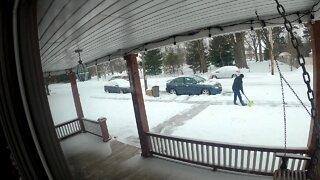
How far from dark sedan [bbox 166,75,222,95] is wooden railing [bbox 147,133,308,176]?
635 cm

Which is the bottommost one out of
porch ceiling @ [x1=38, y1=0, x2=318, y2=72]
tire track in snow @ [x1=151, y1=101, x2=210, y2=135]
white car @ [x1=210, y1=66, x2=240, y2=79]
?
tire track in snow @ [x1=151, y1=101, x2=210, y2=135]

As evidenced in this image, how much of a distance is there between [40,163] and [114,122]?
710 centimetres

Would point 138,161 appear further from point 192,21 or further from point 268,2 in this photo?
point 268,2

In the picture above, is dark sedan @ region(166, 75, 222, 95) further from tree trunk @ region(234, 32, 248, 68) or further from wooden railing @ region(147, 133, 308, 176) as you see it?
tree trunk @ region(234, 32, 248, 68)

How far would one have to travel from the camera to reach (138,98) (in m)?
4.79

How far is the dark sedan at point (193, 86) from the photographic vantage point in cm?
Result: 1062

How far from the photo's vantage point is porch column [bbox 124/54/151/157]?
4582mm

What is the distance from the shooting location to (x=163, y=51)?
2139 cm

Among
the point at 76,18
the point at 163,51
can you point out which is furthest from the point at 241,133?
the point at 163,51

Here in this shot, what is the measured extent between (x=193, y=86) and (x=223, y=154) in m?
7.42

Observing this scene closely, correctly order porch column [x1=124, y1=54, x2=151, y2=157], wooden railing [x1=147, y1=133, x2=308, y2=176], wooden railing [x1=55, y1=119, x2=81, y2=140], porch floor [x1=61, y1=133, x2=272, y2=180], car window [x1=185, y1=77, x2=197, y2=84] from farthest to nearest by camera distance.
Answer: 1. car window [x1=185, y1=77, x2=197, y2=84]
2. porch column [x1=124, y1=54, x2=151, y2=157]
3. porch floor [x1=61, y1=133, x2=272, y2=180]
4. wooden railing [x1=147, y1=133, x2=308, y2=176]
5. wooden railing [x1=55, y1=119, x2=81, y2=140]

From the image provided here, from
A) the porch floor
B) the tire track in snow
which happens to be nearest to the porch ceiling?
the porch floor

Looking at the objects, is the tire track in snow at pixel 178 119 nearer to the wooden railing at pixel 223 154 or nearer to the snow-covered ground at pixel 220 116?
the snow-covered ground at pixel 220 116

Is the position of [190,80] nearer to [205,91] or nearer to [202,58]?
[205,91]
